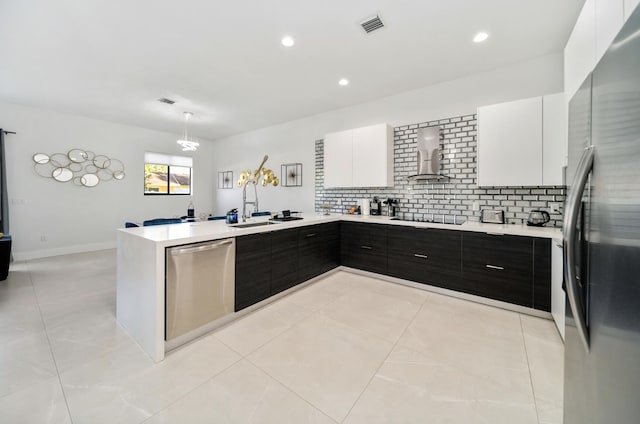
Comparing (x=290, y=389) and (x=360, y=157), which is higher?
(x=360, y=157)

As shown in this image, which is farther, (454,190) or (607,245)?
(454,190)

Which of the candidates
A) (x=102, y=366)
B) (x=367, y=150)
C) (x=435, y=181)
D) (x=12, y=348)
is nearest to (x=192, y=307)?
(x=102, y=366)

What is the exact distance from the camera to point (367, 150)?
3.98 metres

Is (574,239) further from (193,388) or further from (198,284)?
(198,284)

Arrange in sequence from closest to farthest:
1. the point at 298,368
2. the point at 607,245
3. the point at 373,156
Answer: the point at 607,245, the point at 298,368, the point at 373,156

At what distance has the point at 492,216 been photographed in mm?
3164

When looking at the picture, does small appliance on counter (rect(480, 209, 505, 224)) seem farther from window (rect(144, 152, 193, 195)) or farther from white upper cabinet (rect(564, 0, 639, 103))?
window (rect(144, 152, 193, 195))

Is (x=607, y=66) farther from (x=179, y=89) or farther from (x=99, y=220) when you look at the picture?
(x=99, y=220)

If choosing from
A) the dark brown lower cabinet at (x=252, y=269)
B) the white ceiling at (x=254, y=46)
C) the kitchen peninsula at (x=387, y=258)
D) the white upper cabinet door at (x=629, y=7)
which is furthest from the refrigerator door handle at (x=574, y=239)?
the dark brown lower cabinet at (x=252, y=269)

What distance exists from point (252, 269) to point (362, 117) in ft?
10.8

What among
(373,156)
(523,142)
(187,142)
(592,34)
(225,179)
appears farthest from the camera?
(225,179)

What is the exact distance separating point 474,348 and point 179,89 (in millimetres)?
4988

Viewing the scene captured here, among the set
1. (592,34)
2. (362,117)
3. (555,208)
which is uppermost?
(362,117)

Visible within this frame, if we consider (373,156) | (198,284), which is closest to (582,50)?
(373,156)
